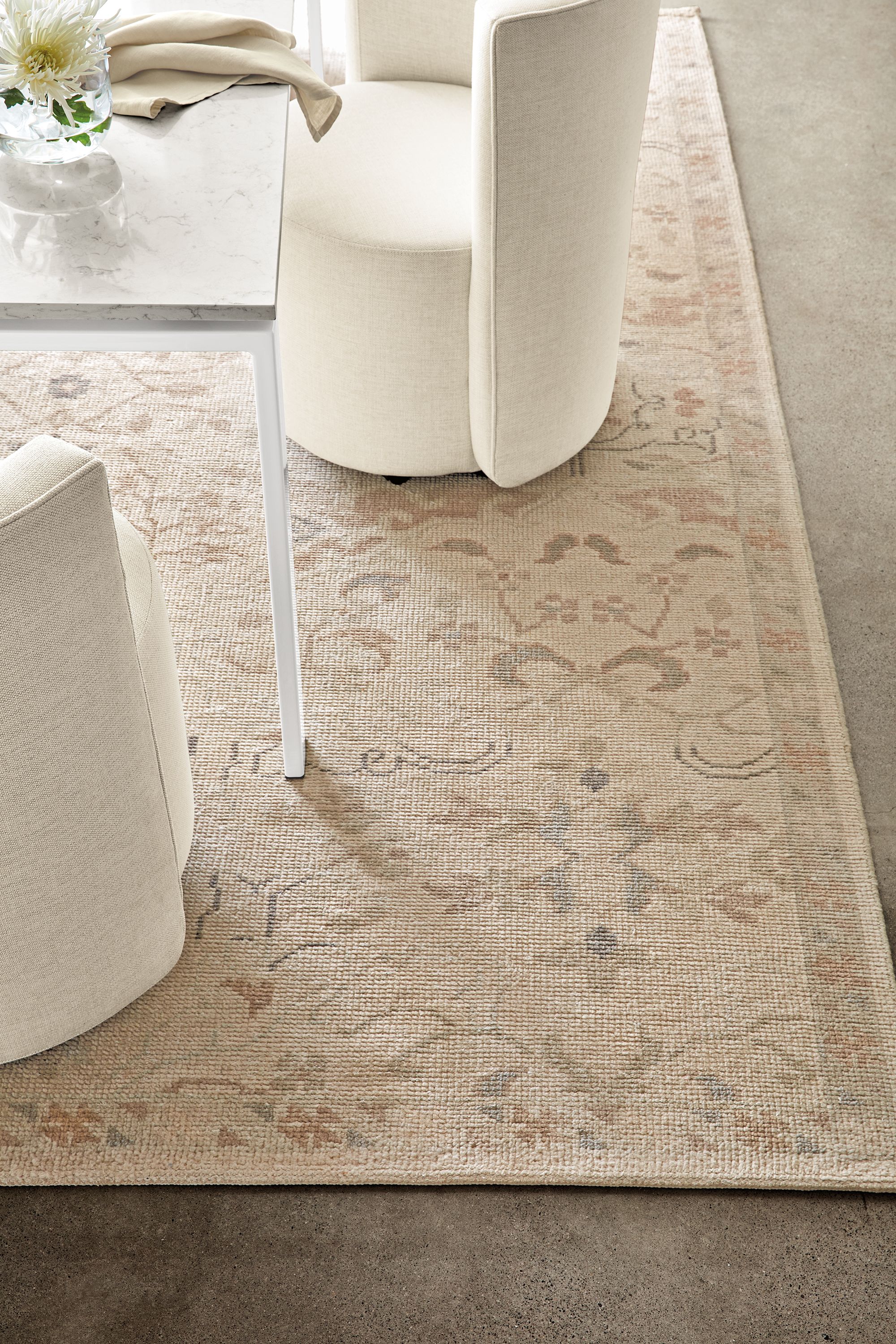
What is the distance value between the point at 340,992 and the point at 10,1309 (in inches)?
18.7

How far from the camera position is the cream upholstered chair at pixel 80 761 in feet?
3.13

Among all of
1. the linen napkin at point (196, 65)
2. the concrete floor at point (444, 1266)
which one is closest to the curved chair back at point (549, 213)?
the linen napkin at point (196, 65)

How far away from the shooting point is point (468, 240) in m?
1.79

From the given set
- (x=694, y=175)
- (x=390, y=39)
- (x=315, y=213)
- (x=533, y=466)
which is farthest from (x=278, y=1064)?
(x=694, y=175)

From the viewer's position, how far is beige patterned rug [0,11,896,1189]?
134 cm

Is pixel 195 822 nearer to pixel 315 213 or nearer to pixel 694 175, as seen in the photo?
pixel 315 213

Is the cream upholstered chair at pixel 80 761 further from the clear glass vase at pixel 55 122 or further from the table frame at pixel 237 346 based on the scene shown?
the clear glass vase at pixel 55 122

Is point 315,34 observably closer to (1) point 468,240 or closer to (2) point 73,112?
(1) point 468,240

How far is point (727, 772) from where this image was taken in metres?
1.70

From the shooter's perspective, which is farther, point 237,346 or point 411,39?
point 411,39

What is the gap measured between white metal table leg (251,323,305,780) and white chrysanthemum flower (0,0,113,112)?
1.14 ft

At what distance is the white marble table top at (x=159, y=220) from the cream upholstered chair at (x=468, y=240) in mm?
306

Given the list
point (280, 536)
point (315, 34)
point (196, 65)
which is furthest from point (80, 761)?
point (315, 34)

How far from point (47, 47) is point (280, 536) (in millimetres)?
571
